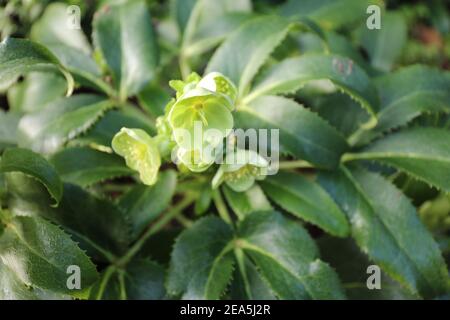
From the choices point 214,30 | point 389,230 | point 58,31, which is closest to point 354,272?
point 389,230

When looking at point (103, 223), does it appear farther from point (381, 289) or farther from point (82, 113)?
point (381, 289)

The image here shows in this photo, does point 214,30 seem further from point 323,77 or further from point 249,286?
point 249,286

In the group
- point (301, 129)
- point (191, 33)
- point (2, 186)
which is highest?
point (191, 33)

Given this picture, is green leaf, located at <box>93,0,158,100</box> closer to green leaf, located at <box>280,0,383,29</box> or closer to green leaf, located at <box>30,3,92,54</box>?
green leaf, located at <box>30,3,92,54</box>

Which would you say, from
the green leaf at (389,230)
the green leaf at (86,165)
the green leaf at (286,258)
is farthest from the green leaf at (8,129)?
the green leaf at (389,230)

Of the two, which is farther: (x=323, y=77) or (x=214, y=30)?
(x=214, y=30)

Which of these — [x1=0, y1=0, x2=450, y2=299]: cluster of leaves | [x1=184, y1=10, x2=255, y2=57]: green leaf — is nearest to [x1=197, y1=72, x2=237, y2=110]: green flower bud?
[x1=0, y1=0, x2=450, y2=299]: cluster of leaves

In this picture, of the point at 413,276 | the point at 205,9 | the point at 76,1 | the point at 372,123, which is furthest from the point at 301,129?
the point at 76,1

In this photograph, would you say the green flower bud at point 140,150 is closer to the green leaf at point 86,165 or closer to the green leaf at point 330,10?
the green leaf at point 86,165
